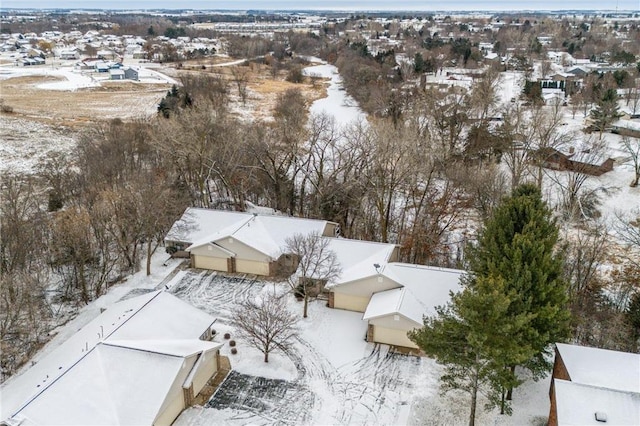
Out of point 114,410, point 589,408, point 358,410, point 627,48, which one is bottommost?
point 358,410

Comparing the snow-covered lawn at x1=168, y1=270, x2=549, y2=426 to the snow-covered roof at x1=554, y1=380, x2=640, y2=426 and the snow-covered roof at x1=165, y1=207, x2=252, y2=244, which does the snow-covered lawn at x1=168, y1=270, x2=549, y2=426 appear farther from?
the snow-covered roof at x1=165, y1=207, x2=252, y2=244

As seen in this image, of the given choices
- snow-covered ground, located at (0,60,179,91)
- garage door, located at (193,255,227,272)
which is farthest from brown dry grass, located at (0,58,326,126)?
garage door, located at (193,255,227,272)

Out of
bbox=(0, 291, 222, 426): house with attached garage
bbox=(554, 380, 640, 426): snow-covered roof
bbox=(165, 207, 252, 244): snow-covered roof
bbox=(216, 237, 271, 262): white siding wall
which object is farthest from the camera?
bbox=(165, 207, 252, 244): snow-covered roof

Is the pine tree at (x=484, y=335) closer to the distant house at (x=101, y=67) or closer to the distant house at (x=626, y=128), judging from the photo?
the distant house at (x=626, y=128)

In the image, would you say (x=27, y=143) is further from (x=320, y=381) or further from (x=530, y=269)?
(x=530, y=269)

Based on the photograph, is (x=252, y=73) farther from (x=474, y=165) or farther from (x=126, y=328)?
(x=126, y=328)

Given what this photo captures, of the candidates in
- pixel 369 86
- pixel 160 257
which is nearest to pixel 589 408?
pixel 160 257

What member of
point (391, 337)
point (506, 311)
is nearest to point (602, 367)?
point (506, 311)
